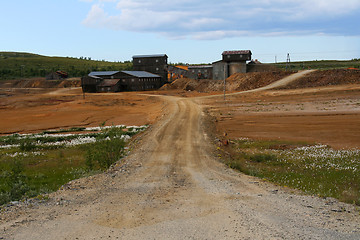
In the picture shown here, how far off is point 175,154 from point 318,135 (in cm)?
1384

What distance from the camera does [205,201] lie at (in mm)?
13523

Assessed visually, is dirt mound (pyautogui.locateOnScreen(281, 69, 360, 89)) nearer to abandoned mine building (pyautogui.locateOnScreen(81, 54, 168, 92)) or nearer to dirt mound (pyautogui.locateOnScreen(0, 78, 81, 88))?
abandoned mine building (pyautogui.locateOnScreen(81, 54, 168, 92))

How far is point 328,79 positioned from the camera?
2554 inches

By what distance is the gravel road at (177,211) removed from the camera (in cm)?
1055

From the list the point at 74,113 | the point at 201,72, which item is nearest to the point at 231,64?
the point at 201,72

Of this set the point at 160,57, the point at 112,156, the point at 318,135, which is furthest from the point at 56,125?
the point at 160,57

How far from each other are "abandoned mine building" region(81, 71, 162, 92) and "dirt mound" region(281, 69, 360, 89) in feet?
122

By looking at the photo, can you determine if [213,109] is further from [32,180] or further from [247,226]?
[247,226]

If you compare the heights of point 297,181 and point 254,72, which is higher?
point 254,72

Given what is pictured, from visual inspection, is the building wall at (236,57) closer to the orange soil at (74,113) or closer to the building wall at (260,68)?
the building wall at (260,68)

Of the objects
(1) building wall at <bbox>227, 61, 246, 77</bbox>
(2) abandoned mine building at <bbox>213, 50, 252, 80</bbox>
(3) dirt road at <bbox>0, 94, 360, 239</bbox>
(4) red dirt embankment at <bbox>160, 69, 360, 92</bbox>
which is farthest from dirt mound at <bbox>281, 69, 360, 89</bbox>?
(3) dirt road at <bbox>0, 94, 360, 239</bbox>

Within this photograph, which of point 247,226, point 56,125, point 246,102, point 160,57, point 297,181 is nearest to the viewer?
point 247,226

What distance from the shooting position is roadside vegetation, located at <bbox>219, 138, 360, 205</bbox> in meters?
16.8

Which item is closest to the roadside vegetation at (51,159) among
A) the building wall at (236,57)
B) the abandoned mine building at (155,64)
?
the building wall at (236,57)
